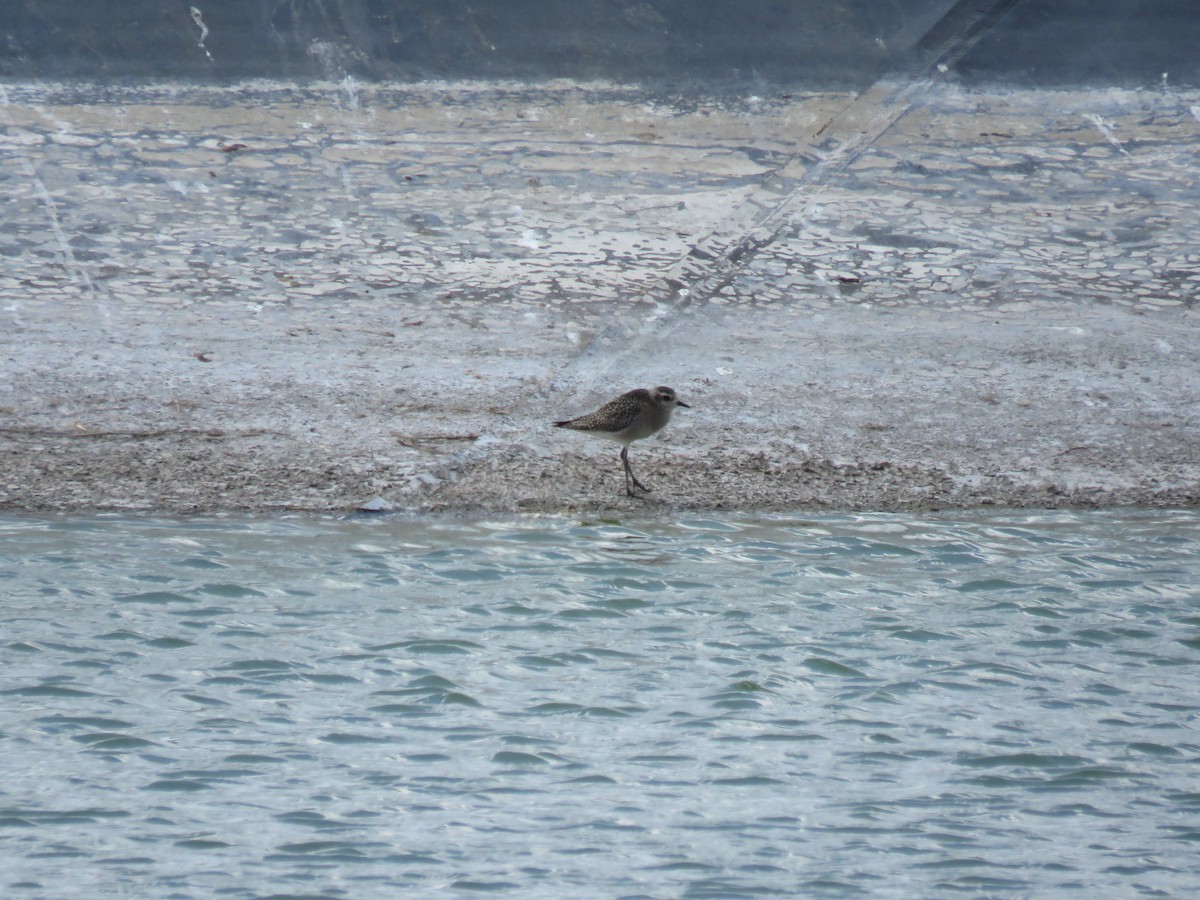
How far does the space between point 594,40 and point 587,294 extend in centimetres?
343

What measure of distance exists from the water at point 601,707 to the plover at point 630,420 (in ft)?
1.83

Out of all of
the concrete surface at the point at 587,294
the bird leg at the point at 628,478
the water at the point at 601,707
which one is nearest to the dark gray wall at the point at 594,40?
the concrete surface at the point at 587,294

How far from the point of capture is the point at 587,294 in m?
10.5

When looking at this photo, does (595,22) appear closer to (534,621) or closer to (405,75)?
(405,75)

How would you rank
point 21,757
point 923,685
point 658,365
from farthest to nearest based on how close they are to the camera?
point 658,365
point 923,685
point 21,757

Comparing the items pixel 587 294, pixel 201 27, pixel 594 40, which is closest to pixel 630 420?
pixel 587 294

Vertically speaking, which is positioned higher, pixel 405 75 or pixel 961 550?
pixel 405 75

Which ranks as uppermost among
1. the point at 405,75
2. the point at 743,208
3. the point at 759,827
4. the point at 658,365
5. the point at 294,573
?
the point at 405,75

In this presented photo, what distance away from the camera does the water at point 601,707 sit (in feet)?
16.1

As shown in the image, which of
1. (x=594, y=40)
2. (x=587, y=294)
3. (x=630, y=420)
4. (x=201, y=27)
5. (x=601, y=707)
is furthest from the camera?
(x=594, y=40)

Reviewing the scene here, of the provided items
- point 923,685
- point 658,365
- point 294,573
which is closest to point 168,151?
point 658,365

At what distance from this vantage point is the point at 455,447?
340 inches

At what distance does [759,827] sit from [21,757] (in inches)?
102

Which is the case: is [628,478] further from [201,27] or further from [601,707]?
[201,27]
